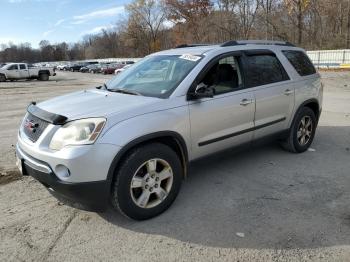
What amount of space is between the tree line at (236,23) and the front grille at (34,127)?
34640mm

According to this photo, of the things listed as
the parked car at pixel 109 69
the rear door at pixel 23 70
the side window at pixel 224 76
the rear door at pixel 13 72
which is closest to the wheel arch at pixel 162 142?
the side window at pixel 224 76

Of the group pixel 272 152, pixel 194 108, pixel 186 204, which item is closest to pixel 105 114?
pixel 194 108

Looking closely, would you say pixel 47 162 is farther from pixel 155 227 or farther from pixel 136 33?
pixel 136 33

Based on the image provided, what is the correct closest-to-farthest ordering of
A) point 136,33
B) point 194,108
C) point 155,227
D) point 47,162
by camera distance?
point 47,162
point 155,227
point 194,108
point 136,33

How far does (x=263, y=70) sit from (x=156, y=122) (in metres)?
2.14

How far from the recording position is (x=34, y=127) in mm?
3768

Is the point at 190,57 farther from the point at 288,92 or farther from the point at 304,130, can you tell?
the point at 304,130

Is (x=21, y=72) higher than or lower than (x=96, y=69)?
higher

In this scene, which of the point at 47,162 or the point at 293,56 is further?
the point at 293,56

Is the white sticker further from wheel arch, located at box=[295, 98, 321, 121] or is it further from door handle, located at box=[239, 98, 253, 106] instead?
wheel arch, located at box=[295, 98, 321, 121]

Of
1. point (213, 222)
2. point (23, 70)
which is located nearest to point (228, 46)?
point (213, 222)

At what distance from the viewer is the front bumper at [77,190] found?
331 centimetres

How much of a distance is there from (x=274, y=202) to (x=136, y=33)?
81863 millimetres

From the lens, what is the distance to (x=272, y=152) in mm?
6016
